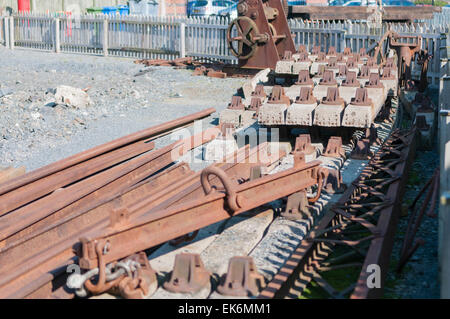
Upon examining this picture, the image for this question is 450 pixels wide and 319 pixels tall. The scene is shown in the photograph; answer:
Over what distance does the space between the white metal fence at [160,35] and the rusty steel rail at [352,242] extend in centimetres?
1069

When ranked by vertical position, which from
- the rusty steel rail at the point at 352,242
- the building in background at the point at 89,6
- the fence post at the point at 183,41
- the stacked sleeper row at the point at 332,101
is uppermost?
the building in background at the point at 89,6

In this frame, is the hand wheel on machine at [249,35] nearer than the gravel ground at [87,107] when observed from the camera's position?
No

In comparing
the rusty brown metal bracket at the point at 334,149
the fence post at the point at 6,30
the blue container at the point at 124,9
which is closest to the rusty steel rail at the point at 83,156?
the rusty brown metal bracket at the point at 334,149

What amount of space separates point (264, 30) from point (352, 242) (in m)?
10.8

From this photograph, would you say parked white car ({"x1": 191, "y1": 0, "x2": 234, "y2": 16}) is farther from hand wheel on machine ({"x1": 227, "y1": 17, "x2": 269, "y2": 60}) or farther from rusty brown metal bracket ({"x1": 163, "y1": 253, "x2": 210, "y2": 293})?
rusty brown metal bracket ({"x1": 163, "y1": 253, "x2": 210, "y2": 293})

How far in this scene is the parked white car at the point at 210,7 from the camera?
33.4 metres

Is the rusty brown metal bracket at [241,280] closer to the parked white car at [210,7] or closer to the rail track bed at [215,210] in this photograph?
the rail track bed at [215,210]

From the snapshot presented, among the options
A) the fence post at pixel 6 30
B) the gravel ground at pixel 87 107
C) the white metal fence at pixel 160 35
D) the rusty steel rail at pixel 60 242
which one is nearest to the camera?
the rusty steel rail at pixel 60 242

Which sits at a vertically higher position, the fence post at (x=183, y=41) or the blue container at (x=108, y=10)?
the blue container at (x=108, y=10)

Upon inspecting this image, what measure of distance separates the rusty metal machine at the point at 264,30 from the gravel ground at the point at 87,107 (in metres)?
1.04

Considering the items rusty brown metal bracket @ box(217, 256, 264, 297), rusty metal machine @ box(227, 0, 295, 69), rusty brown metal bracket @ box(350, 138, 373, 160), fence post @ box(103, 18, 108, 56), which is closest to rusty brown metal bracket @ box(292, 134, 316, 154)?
rusty brown metal bracket @ box(350, 138, 373, 160)

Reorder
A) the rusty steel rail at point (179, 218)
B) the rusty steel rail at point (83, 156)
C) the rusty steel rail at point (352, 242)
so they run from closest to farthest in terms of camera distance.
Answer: the rusty steel rail at point (179, 218) < the rusty steel rail at point (352, 242) < the rusty steel rail at point (83, 156)

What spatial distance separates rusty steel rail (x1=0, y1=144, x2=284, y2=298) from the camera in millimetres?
4465
